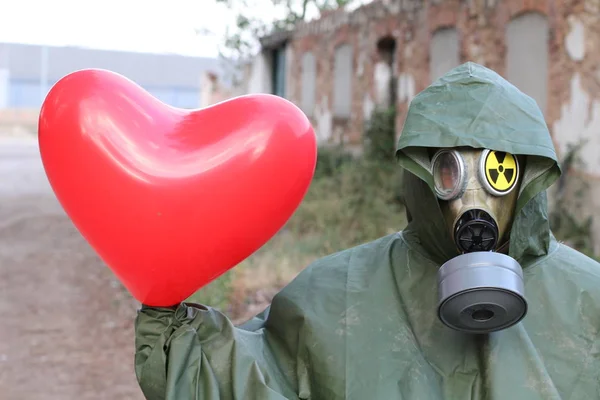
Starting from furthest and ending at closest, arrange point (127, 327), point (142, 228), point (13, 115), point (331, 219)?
point (13, 115) < point (331, 219) < point (127, 327) < point (142, 228)

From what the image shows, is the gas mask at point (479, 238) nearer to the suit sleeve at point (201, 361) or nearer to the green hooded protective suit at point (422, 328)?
the green hooded protective suit at point (422, 328)

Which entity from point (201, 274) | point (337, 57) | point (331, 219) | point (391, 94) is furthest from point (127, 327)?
point (337, 57)

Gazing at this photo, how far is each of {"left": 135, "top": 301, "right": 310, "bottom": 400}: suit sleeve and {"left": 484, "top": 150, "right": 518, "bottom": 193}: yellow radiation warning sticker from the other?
665mm

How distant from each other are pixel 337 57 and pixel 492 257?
38.4ft

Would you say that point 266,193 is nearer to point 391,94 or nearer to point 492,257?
point 492,257

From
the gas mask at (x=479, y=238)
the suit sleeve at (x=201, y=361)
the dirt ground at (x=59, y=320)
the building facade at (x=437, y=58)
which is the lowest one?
the dirt ground at (x=59, y=320)

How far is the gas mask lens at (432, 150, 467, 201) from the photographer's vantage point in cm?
181

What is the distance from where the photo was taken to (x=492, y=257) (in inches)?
67.0

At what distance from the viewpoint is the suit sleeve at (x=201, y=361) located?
1.74 metres

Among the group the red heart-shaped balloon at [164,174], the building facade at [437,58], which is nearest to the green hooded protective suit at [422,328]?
the red heart-shaped balloon at [164,174]

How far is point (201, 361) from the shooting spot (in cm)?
177

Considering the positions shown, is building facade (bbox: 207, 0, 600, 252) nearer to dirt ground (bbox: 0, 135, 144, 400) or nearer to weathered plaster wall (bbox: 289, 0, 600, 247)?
weathered plaster wall (bbox: 289, 0, 600, 247)

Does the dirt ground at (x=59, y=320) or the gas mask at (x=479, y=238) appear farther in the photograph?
the dirt ground at (x=59, y=320)

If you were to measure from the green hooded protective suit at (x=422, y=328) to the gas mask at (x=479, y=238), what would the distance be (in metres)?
0.04
